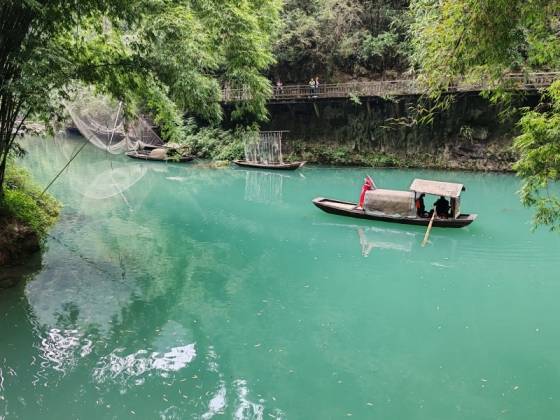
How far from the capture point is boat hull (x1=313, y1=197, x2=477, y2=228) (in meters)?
12.5

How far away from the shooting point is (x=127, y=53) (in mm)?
9250

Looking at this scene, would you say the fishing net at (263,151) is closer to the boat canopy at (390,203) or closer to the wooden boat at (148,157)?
the wooden boat at (148,157)

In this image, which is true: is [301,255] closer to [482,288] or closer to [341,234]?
[341,234]

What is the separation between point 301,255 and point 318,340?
4.05 metres

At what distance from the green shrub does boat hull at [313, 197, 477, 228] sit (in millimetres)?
7492

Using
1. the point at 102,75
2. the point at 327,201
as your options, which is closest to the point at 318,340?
the point at 102,75

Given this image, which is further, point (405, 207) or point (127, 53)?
point (405, 207)

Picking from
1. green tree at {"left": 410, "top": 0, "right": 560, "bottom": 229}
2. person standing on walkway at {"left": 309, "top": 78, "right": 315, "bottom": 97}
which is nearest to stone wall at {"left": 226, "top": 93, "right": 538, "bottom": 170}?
person standing on walkway at {"left": 309, "top": 78, "right": 315, "bottom": 97}

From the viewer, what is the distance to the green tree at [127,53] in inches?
264

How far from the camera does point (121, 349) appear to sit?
251 inches

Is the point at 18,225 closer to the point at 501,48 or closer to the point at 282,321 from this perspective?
the point at 282,321

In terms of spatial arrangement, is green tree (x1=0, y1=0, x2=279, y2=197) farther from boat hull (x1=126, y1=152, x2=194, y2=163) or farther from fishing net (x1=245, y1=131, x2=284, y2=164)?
boat hull (x1=126, y1=152, x2=194, y2=163)

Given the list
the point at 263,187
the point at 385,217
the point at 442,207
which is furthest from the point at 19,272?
the point at 263,187

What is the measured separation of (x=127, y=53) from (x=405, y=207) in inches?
319
